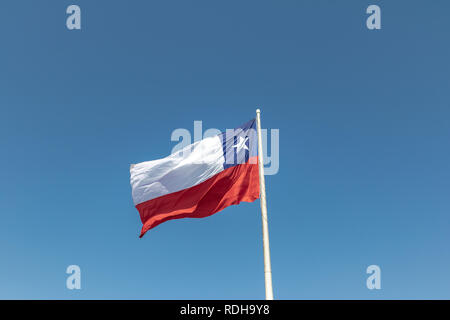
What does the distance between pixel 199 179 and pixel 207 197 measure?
0.88 meters

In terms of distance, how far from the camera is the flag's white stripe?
1612cm

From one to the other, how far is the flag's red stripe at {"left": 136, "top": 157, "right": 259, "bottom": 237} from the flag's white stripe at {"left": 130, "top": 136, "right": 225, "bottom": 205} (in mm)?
255

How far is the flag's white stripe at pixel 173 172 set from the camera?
16125 mm

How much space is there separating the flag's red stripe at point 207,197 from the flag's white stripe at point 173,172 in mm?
255

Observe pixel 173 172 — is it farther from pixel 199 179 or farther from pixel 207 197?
pixel 207 197

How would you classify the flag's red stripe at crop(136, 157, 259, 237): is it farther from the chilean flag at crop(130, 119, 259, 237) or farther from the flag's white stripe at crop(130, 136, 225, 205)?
the flag's white stripe at crop(130, 136, 225, 205)

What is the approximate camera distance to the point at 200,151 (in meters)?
16.5

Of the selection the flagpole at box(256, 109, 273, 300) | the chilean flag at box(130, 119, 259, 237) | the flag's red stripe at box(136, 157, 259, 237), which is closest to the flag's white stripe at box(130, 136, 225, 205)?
the chilean flag at box(130, 119, 259, 237)

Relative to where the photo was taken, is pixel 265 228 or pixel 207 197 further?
pixel 207 197

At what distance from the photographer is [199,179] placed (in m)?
16.1

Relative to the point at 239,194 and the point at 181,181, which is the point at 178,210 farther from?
the point at 239,194

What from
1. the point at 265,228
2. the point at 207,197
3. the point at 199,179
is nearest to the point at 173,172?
the point at 199,179
